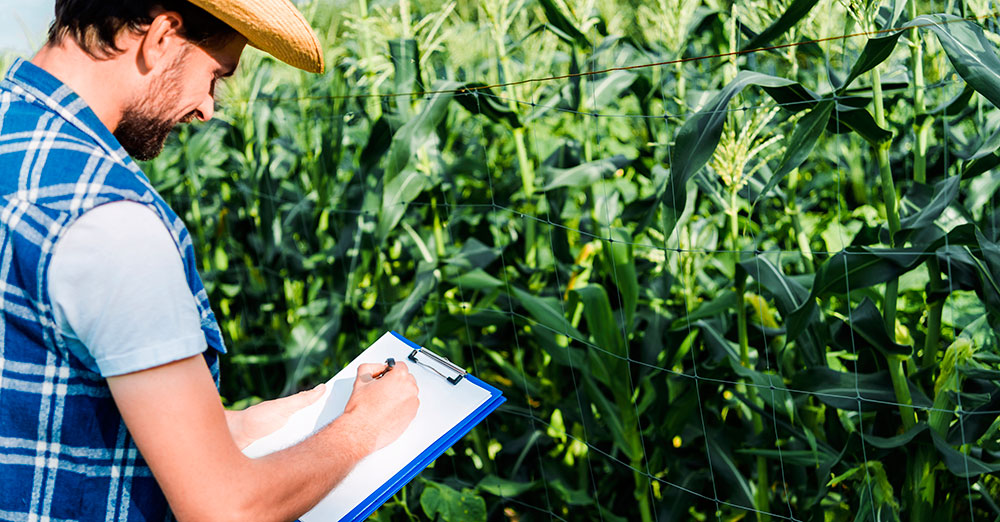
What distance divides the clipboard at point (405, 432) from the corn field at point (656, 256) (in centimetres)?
47

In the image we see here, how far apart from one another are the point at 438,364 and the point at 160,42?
0.57 m

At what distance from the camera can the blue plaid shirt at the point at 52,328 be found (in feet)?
2.41

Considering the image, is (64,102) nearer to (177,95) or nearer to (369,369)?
(177,95)

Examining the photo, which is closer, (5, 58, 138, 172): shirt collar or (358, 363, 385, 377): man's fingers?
(5, 58, 138, 172): shirt collar

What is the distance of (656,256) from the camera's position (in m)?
1.91

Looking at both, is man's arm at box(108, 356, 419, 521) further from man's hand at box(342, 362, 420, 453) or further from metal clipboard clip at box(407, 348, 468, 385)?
metal clipboard clip at box(407, 348, 468, 385)

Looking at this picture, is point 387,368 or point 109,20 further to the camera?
point 387,368

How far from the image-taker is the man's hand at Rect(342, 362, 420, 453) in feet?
3.27

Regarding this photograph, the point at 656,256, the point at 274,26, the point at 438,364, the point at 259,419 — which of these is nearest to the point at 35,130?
the point at 274,26

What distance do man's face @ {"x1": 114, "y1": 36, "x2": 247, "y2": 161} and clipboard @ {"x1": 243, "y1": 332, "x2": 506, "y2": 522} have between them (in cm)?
42

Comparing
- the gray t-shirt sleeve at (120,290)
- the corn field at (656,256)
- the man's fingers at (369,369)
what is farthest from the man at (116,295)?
the corn field at (656,256)

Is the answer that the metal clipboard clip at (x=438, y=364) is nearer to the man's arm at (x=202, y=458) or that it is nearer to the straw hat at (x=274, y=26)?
the man's arm at (x=202, y=458)

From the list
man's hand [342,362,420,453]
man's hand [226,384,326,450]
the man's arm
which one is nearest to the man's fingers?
man's hand [342,362,420,453]

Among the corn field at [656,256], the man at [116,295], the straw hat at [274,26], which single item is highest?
the straw hat at [274,26]
